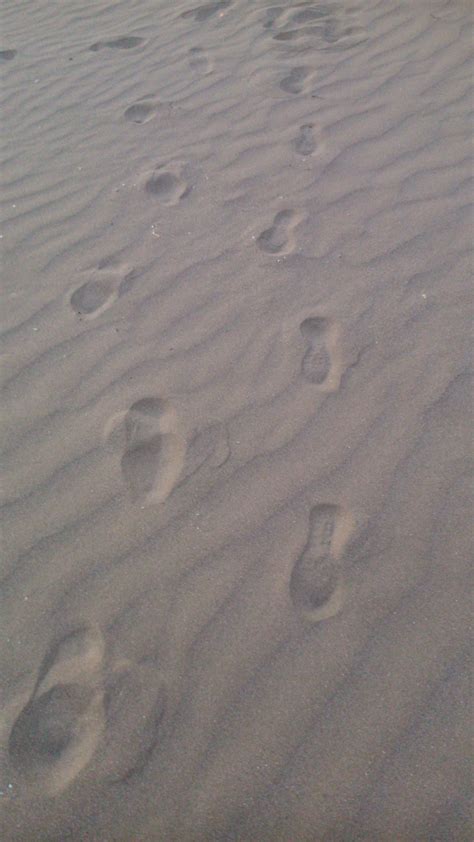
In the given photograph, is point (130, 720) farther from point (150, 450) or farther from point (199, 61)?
point (199, 61)

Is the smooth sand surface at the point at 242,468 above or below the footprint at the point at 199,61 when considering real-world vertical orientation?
below

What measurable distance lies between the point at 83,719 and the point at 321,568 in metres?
0.67

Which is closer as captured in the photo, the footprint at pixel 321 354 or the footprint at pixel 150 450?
the footprint at pixel 150 450

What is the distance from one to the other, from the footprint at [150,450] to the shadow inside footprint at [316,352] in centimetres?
47

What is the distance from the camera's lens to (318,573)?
1753mm

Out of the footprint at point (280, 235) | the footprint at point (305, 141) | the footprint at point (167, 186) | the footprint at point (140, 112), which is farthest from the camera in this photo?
the footprint at point (140, 112)

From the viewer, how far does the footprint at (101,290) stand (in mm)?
2586

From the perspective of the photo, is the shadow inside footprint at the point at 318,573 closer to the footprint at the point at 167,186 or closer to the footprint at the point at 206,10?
the footprint at the point at 167,186

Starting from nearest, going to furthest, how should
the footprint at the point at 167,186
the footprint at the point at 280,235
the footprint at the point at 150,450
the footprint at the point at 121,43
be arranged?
the footprint at the point at 150,450 < the footprint at the point at 280,235 < the footprint at the point at 167,186 < the footprint at the point at 121,43

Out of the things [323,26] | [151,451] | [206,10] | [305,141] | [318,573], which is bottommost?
[318,573]

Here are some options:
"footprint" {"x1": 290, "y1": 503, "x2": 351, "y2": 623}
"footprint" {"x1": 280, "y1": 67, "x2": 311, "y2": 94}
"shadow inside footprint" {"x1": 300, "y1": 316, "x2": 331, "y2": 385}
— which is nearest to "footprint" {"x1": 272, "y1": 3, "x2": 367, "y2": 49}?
"footprint" {"x1": 280, "y1": 67, "x2": 311, "y2": 94}

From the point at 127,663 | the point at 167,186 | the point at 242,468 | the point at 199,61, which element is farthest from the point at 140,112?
the point at 127,663

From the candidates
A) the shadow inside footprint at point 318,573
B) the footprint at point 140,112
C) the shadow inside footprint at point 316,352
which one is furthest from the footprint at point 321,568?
the footprint at point 140,112

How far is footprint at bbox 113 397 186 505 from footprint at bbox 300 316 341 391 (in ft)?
1.56
